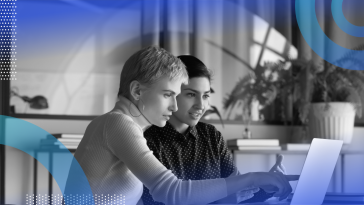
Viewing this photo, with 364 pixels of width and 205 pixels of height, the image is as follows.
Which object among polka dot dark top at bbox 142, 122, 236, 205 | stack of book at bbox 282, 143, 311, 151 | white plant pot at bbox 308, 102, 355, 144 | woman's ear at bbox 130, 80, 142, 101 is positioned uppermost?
woman's ear at bbox 130, 80, 142, 101

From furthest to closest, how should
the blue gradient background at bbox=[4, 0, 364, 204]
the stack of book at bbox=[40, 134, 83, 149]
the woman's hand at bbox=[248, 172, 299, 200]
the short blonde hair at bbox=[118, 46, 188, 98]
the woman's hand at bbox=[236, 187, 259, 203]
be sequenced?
the blue gradient background at bbox=[4, 0, 364, 204] < the stack of book at bbox=[40, 134, 83, 149] < the woman's hand at bbox=[236, 187, 259, 203] < the short blonde hair at bbox=[118, 46, 188, 98] < the woman's hand at bbox=[248, 172, 299, 200]

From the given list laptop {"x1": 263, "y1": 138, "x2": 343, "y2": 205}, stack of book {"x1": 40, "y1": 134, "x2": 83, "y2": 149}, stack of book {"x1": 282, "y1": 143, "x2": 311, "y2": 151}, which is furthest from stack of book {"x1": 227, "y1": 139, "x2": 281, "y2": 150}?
laptop {"x1": 263, "y1": 138, "x2": 343, "y2": 205}

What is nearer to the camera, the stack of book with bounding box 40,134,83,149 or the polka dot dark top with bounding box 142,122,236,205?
the polka dot dark top with bounding box 142,122,236,205

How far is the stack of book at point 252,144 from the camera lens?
2.74m

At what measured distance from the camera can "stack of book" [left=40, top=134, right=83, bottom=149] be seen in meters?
2.57

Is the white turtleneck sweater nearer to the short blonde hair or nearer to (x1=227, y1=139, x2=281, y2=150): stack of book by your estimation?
the short blonde hair

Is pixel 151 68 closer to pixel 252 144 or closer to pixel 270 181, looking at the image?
pixel 270 181

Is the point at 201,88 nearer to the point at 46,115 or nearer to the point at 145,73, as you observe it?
the point at 145,73

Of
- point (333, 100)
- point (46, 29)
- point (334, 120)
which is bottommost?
point (334, 120)

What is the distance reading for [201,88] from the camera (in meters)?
1.46

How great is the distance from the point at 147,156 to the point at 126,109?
0.19 m

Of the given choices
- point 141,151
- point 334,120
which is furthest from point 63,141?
point 334,120

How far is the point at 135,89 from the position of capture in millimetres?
1045

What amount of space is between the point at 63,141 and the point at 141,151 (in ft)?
5.92
